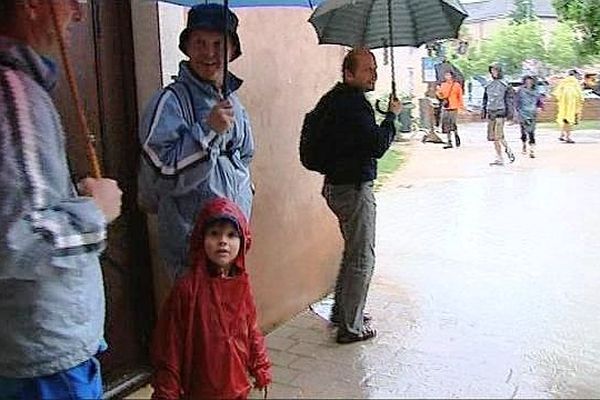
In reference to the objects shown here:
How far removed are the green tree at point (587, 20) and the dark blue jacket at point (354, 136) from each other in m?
1.96

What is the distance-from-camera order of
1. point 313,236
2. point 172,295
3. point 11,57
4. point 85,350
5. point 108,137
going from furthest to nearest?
point 313,236 → point 108,137 → point 172,295 → point 85,350 → point 11,57

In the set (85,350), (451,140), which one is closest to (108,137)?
(85,350)

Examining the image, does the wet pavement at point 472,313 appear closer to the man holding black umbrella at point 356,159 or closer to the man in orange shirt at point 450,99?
the man holding black umbrella at point 356,159

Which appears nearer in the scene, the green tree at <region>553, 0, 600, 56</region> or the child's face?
the child's face

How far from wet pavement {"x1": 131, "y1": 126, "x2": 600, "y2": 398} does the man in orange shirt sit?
5.12m

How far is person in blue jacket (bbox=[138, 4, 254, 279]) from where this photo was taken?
8.34 feet

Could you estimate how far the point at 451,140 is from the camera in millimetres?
15070

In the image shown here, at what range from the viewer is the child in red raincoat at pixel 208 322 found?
7.91 feet

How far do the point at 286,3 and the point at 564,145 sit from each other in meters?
12.2

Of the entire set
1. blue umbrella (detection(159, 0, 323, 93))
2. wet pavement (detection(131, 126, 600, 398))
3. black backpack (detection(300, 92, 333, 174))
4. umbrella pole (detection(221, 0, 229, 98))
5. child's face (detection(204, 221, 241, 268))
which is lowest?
wet pavement (detection(131, 126, 600, 398))

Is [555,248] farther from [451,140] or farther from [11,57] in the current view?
[451,140]

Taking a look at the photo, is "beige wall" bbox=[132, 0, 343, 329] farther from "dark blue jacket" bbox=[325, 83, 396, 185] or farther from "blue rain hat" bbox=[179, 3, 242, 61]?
"blue rain hat" bbox=[179, 3, 242, 61]

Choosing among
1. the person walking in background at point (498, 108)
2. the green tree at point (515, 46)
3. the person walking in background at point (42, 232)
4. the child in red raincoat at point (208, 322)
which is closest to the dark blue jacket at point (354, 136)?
the child in red raincoat at point (208, 322)

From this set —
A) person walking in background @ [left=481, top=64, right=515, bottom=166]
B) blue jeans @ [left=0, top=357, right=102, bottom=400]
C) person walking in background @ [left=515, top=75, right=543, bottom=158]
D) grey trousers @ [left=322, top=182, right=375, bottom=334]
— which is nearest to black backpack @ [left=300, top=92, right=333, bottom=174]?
grey trousers @ [left=322, top=182, right=375, bottom=334]
